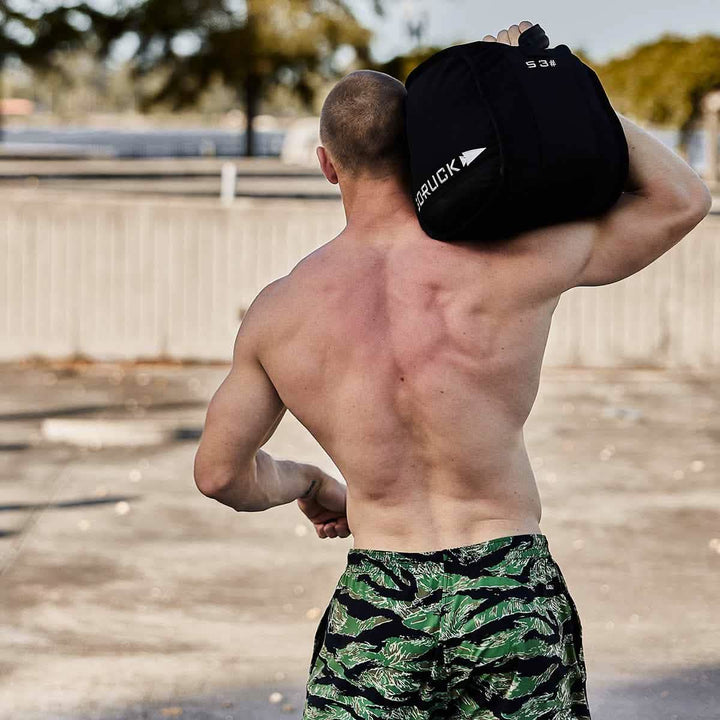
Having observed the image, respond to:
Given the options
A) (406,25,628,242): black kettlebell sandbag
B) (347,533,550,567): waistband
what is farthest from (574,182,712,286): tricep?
(347,533,550,567): waistband

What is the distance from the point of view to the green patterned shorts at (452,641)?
255 cm

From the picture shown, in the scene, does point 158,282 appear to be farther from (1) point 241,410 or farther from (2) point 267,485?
(1) point 241,410

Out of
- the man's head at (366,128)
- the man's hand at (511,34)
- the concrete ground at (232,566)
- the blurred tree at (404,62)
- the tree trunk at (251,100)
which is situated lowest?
the concrete ground at (232,566)

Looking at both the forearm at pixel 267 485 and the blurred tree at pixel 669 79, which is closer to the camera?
the forearm at pixel 267 485

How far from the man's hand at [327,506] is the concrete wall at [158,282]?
30.2 ft

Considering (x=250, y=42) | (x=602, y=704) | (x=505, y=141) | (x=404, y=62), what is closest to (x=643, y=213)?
(x=505, y=141)

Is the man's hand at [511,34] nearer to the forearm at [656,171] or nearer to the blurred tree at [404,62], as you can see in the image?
the forearm at [656,171]

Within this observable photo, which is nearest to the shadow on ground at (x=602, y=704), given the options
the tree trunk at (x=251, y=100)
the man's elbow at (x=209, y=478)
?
the man's elbow at (x=209, y=478)

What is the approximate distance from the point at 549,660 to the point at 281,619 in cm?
342

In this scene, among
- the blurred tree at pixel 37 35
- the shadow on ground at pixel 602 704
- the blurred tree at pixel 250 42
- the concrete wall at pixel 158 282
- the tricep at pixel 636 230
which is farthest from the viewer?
the blurred tree at pixel 250 42

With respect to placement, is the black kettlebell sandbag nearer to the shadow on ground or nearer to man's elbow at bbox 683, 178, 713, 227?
man's elbow at bbox 683, 178, 713, 227

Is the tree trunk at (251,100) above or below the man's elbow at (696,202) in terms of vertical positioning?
above

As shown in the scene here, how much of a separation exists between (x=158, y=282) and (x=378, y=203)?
9.72 metres

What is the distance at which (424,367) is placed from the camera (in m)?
2.57
